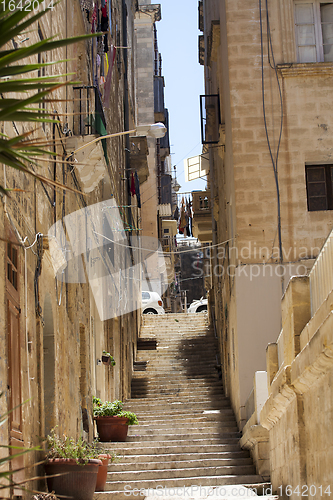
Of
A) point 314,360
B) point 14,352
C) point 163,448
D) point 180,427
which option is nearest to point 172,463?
point 163,448

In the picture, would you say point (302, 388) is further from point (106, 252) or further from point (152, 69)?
point (152, 69)

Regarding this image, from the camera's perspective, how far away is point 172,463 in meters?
12.9

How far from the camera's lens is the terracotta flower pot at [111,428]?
14227 mm

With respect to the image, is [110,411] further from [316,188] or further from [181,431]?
[316,188]

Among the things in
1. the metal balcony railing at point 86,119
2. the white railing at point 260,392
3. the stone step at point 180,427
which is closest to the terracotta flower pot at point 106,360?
the stone step at point 180,427

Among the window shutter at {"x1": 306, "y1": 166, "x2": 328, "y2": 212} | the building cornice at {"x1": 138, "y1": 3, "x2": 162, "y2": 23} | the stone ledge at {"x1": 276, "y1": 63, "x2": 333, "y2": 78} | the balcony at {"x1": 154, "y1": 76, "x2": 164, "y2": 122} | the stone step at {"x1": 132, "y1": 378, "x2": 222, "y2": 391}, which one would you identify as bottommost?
the stone step at {"x1": 132, "y1": 378, "x2": 222, "y2": 391}

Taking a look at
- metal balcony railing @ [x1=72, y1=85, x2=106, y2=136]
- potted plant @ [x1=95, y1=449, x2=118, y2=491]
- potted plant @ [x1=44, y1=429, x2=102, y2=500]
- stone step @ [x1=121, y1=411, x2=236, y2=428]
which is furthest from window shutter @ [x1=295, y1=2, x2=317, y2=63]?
potted plant @ [x1=44, y1=429, x2=102, y2=500]

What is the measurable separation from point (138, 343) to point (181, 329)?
253 centimetres

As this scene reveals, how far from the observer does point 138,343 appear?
84.7ft

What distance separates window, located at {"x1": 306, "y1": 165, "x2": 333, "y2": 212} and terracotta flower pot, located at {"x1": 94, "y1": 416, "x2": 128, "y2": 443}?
20.1 ft

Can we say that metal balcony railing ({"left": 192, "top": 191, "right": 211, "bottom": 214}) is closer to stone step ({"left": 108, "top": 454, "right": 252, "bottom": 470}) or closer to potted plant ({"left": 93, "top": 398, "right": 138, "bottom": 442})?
potted plant ({"left": 93, "top": 398, "right": 138, "bottom": 442})

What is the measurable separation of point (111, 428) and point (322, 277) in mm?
8202

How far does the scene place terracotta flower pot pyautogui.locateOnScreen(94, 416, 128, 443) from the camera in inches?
560

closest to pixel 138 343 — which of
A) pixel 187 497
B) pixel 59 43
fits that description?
pixel 187 497
